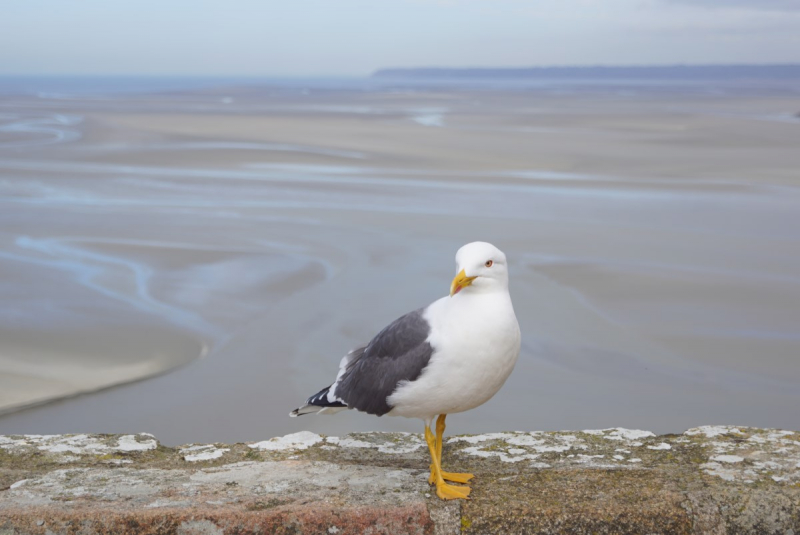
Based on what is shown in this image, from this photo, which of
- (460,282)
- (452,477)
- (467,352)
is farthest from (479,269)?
(452,477)

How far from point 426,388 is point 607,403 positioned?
3.78m

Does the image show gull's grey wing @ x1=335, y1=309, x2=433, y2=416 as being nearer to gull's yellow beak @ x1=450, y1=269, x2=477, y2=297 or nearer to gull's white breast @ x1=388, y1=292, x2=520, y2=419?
gull's white breast @ x1=388, y1=292, x2=520, y2=419

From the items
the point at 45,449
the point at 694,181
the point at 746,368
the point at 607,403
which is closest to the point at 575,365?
the point at 607,403

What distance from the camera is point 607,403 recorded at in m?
6.70

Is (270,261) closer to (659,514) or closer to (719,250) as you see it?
(719,250)

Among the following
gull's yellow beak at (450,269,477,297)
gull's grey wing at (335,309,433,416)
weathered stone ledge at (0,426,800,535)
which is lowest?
weathered stone ledge at (0,426,800,535)

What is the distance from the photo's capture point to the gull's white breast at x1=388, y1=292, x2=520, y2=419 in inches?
126

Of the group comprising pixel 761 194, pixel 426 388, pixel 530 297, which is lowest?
pixel 426 388

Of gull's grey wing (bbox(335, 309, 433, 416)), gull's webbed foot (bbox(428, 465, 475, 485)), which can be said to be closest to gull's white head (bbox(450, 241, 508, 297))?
gull's grey wing (bbox(335, 309, 433, 416))

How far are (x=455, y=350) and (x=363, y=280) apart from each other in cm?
666

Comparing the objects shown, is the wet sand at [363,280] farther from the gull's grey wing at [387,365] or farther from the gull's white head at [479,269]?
the gull's white head at [479,269]

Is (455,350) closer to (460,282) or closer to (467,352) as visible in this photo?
(467,352)

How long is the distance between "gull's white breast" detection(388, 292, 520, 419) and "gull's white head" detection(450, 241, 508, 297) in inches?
1.5

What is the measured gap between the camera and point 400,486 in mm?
3088
